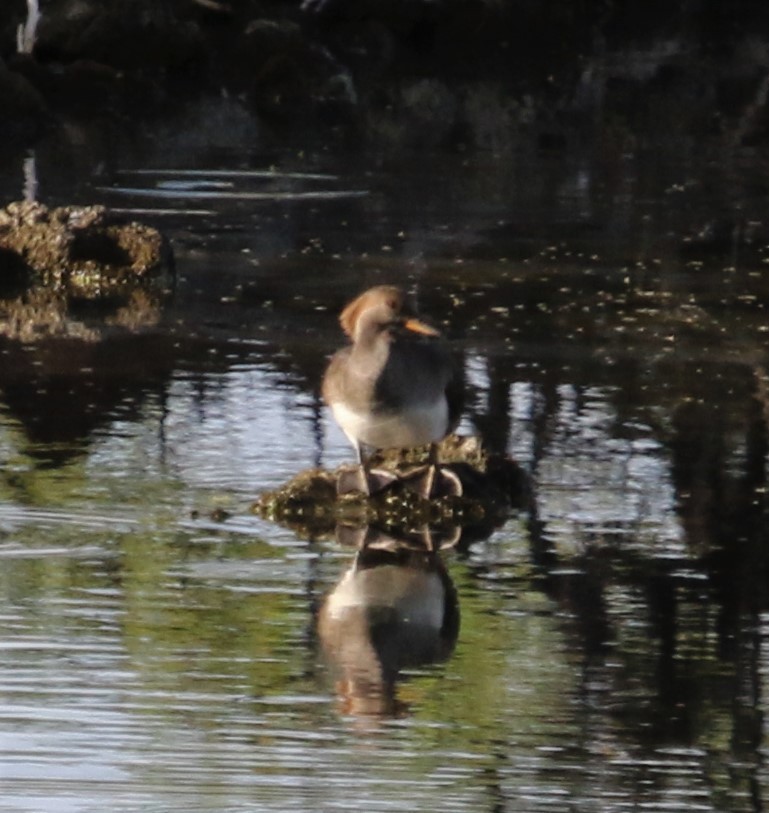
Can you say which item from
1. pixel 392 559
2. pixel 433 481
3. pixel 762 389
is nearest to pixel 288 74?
pixel 762 389

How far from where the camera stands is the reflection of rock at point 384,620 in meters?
6.87

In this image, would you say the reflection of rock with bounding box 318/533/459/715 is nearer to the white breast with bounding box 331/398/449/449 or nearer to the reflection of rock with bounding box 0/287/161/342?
the white breast with bounding box 331/398/449/449

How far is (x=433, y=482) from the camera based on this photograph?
8.72 meters

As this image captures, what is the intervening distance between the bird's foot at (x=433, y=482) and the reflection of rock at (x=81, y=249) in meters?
5.34

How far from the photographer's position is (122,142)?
71.1 ft

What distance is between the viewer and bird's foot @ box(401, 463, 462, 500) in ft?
28.6

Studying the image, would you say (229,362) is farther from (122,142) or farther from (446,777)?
(122,142)

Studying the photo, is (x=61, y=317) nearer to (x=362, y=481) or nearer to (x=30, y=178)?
(x=362, y=481)

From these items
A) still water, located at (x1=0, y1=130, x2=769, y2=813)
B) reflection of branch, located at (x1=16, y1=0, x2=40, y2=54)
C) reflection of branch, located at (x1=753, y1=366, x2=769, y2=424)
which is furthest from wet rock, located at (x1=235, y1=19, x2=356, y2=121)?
reflection of branch, located at (x1=753, y1=366, x2=769, y2=424)

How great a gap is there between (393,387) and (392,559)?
24.8 inches

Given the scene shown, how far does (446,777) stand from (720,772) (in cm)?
76

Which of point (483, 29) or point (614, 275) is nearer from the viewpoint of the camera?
point (614, 275)

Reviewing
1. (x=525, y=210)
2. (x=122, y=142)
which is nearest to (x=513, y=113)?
(x=122, y=142)

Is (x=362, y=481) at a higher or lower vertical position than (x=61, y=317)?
lower
